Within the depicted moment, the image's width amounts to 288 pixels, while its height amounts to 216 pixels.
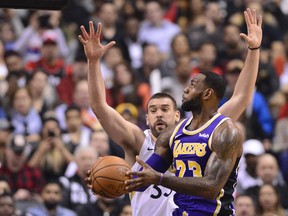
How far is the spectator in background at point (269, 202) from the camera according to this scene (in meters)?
13.2

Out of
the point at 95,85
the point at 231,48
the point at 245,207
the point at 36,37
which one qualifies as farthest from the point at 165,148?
the point at 36,37

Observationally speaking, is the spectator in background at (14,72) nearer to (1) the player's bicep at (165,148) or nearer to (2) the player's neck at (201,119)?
(1) the player's bicep at (165,148)

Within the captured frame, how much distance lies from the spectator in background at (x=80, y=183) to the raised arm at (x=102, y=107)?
3432 millimetres

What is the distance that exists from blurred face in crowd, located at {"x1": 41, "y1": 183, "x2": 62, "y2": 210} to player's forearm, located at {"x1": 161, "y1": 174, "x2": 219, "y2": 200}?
5.09m

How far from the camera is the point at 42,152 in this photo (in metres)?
14.4

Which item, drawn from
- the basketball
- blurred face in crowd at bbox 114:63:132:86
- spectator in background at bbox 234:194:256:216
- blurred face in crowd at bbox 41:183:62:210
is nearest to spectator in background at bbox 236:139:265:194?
spectator in background at bbox 234:194:256:216

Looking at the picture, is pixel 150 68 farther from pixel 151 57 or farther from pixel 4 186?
pixel 4 186

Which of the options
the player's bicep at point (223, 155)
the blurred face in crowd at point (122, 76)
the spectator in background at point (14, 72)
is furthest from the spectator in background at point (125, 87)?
the player's bicep at point (223, 155)

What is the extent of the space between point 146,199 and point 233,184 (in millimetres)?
1293

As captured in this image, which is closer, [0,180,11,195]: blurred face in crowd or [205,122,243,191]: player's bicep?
[205,122,243,191]: player's bicep

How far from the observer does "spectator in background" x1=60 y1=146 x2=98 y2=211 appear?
1361 cm

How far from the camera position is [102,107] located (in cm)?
1015

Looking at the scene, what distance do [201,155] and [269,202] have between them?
4.56 m

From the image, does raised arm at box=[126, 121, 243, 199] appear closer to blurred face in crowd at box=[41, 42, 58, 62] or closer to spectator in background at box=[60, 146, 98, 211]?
spectator in background at box=[60, 146, 98, 211]
